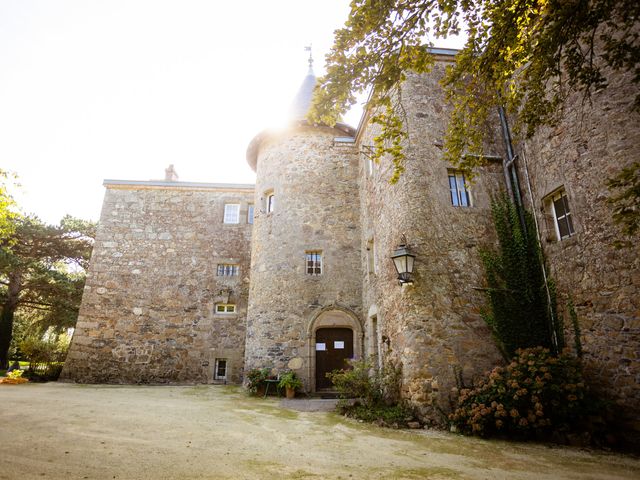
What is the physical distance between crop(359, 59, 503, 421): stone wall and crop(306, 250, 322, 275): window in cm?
210

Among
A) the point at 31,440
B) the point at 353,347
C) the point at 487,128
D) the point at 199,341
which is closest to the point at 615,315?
the point at 487,128

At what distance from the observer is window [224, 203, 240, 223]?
14.1 m

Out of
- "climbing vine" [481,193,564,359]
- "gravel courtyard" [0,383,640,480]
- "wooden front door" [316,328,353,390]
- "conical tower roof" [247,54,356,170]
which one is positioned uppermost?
"conical tower roof" [247,54,356,170]

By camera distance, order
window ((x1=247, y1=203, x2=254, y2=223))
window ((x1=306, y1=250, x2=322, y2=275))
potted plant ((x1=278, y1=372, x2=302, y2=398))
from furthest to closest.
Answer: window ((x1=247, y1=203, x2=254, y2=223)) < window ((x1=306, y1=250, x2=322, y2=275)) < potted plant ((x1=278, y1=372, x2=302, y2=398))

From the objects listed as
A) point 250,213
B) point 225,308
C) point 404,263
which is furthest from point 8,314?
point 404,263

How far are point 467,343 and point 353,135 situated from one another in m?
8.08

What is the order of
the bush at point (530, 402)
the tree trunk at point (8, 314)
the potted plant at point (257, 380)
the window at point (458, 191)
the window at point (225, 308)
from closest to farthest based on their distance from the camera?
the bush at point (530, 402) < the window at point (458, 191) < the potted plant at point (257, 380) < the window at point (225, 308) < the tree trunk at point (8, 314)

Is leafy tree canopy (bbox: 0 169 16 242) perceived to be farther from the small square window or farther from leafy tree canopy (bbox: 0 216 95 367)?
the small square window

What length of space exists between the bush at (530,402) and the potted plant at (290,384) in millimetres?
4414

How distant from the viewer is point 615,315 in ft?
17.6

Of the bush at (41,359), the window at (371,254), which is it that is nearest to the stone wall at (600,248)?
the window at (371,254)

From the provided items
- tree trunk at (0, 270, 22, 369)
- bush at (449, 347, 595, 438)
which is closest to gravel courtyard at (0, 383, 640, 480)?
bush at (449, 347, 595, 438)

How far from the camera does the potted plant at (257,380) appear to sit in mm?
9359

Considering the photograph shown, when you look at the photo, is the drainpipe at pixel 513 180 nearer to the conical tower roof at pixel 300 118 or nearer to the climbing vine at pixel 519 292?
the climbing vine at pixel 519 292
